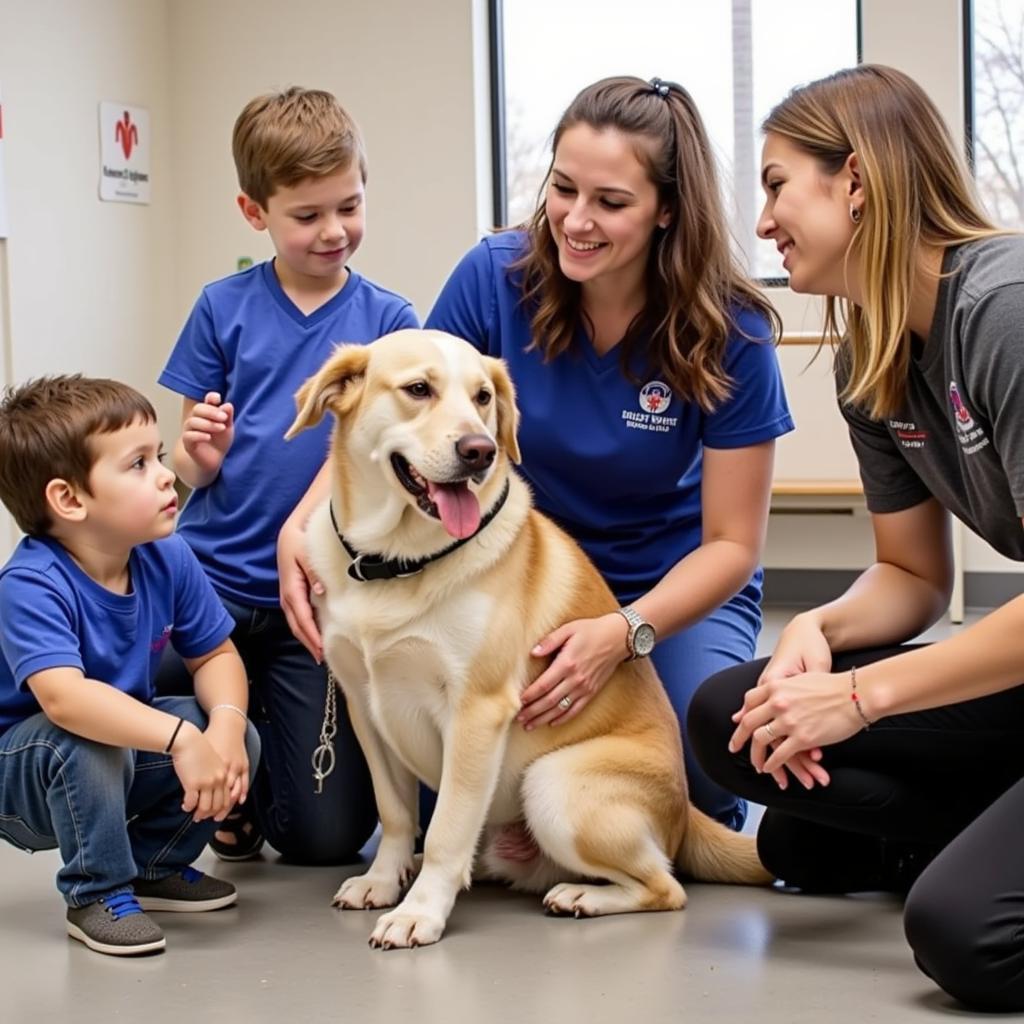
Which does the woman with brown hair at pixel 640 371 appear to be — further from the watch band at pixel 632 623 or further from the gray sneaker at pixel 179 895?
the gray sneaker at pixel 179 895

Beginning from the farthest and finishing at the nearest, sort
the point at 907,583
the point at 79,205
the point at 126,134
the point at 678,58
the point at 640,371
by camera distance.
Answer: the point at 678,58
the point at 126,134
the point at 79,205
the point at 640,371
the point at 907,583

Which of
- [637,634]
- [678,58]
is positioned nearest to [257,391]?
[637,634]

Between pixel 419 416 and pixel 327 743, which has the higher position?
pixel 419 416

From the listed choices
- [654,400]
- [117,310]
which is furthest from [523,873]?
[117,310]

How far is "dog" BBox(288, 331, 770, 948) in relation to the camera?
6.47 feet

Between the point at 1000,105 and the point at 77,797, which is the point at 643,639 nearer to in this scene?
the point at 77,797

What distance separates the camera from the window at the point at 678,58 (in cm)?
555

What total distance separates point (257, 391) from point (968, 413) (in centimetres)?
125

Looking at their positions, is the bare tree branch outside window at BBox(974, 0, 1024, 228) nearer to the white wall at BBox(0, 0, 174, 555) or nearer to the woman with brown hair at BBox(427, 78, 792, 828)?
the white wall at BBox(0, 0, 174, 555)

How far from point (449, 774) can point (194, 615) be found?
1.63 ft

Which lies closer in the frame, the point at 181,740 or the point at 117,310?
the point at 181,740

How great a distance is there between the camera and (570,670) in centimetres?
204

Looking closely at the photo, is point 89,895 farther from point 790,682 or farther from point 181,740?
point 790,682

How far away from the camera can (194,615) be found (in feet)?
7.25
